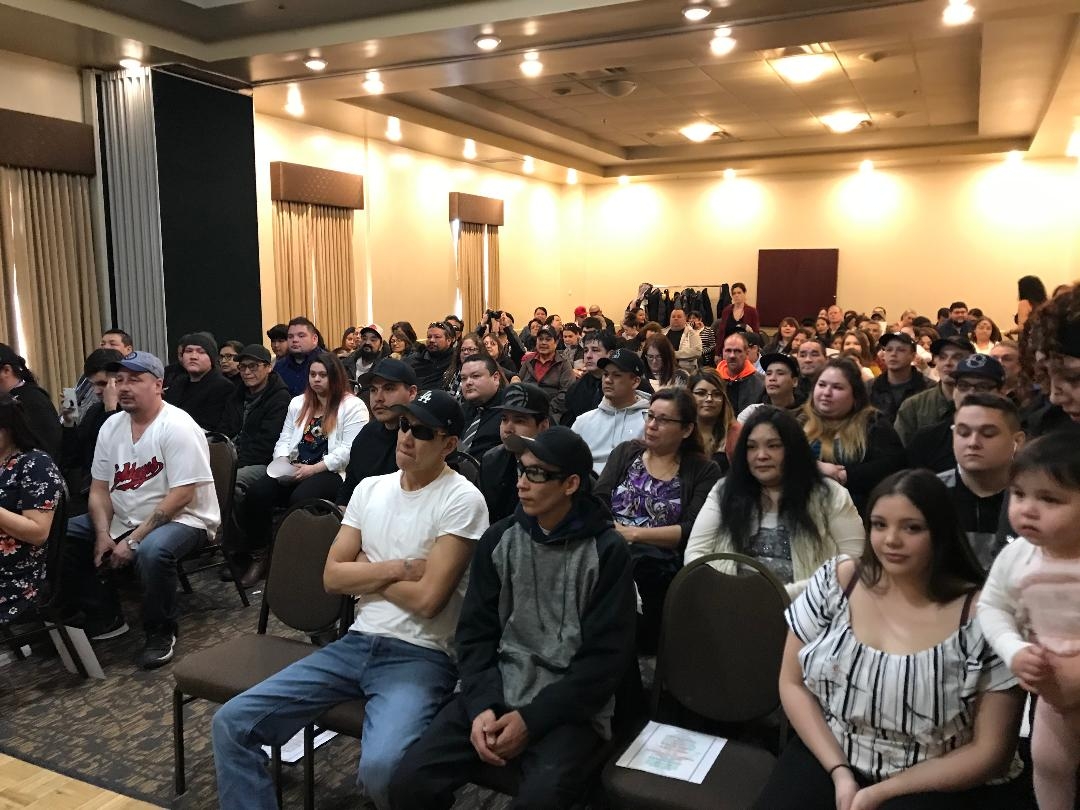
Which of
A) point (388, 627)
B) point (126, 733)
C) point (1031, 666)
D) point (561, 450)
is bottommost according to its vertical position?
point (126, 733)

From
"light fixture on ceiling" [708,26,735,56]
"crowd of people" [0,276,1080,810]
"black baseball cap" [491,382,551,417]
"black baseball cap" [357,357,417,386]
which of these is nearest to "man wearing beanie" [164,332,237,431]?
"crowd of people" [0,276,1080,810]

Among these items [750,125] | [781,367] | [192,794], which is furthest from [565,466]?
[750,125]

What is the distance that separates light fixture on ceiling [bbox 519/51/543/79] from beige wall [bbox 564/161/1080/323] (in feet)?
27.3

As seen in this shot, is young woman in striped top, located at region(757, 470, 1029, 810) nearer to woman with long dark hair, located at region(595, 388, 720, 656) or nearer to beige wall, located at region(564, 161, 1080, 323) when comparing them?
woman with long dark hair, located at region(595, 388, 720, 656)

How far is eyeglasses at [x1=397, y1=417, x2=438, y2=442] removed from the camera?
266 cm

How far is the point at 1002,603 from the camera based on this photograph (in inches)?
68.0

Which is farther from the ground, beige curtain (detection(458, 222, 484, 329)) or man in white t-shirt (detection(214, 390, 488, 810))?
beige curtain (detection(458, 222, 484, 329))

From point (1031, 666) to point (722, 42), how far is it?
5.69 metres

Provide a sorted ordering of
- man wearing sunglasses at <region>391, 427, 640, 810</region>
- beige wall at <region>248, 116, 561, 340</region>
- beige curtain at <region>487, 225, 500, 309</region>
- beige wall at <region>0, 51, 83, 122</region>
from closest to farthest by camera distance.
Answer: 1. man wearing sunglasses at <region>391, 427, 640, 810</region>
2. beige wall at <region>0, 51, 83, 122</region>
3. beige wall at <region>248, 116, 561, 340</region>
4. beige curtain at <region>487, 225, 500, 309</region>

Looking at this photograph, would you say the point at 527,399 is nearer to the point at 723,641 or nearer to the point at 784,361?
the point at 784,361

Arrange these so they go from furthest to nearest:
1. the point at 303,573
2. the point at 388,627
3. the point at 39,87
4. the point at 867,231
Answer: the point at 867,231, the point at 39,87, the point at 303,573, the point at 388,627

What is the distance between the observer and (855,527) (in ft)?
9.03

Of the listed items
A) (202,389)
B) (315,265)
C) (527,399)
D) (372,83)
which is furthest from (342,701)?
(315,265)

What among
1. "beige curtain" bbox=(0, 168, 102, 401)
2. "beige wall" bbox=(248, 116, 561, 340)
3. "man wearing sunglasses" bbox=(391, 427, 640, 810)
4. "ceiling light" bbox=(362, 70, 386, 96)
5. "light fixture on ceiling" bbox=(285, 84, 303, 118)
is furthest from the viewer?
"beige wall" bbox=(248, 116, 561, 340)
